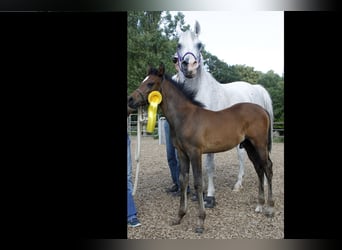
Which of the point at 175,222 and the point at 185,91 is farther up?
the point at 185,91

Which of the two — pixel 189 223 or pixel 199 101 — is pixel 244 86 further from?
pixel 189 223

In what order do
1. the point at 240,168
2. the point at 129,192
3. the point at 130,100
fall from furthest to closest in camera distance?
the point at 240,168 → the point at 129,192 → the point at 130,100

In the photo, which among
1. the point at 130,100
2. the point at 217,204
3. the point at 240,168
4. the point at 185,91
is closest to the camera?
the point at 130,100

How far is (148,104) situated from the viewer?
3.08 meters

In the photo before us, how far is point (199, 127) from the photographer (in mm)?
3041

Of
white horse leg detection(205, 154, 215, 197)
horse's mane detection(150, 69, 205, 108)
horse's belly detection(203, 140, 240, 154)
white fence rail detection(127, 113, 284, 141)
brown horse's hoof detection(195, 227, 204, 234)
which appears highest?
horse's mane detection(150, 69, 205, 108)

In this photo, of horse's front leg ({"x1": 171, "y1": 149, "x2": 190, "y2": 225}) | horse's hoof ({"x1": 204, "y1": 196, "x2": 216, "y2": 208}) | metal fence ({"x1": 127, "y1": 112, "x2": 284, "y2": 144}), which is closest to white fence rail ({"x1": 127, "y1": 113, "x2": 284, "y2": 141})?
metal fence ({"x1": 127, "y1": 112, "x2": 284, "y2": 144})

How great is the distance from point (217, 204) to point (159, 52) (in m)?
1.73

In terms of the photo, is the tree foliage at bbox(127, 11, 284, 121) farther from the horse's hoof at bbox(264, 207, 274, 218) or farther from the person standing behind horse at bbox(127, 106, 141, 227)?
the horse's hoof at bbox(264, 207, 274, 218)

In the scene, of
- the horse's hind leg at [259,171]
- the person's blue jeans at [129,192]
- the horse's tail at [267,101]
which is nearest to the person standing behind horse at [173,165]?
the person's blue jeans at [129,192]

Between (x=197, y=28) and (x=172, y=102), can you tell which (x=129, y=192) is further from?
(x=197, y=28)

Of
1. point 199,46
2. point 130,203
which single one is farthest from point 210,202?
point 199,46

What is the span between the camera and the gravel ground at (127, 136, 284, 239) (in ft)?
10.4
